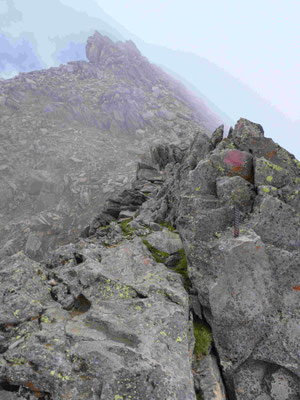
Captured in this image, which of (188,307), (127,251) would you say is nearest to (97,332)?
(188,307)

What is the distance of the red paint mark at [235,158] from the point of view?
→ 11633mm

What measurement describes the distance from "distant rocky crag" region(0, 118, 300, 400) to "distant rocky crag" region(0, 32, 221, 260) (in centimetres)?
2421

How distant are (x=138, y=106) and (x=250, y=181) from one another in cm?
6029

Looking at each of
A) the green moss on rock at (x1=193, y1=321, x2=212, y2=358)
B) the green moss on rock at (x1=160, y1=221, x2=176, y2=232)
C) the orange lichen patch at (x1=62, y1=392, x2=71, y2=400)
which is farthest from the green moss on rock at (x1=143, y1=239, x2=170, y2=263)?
the orange lichen patch at (x1=62, y1=392, x2=71, y2=400)

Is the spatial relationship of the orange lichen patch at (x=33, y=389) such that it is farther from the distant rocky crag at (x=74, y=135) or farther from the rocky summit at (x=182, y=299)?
the distant rocky crag at (x=74, y=135)

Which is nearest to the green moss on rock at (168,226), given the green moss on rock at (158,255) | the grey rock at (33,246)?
the green moss on rock at (158,255)

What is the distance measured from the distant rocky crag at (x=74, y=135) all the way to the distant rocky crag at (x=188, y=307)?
24.2 m

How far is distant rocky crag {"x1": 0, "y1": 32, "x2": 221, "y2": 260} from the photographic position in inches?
1443

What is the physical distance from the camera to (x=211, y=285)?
356 inches

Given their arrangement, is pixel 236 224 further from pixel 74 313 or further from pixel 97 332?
pixel 74 313

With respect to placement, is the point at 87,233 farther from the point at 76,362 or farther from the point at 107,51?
the point at 107,51

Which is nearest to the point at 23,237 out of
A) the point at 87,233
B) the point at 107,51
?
the point at 87,233

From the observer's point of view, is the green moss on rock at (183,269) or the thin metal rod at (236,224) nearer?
the thin metal rod at (236,224)

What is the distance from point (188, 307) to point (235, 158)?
704 cm
